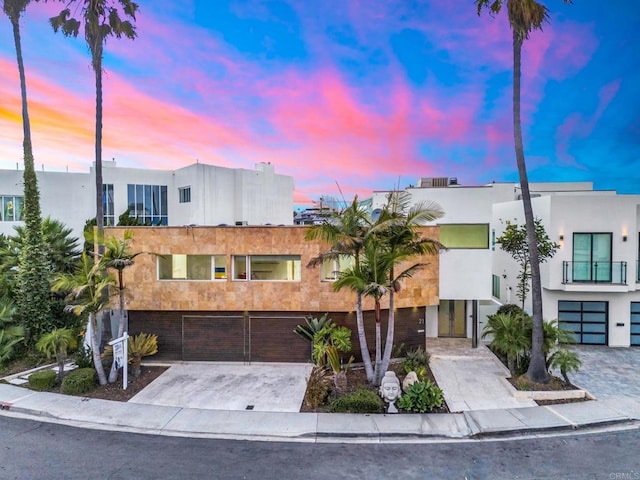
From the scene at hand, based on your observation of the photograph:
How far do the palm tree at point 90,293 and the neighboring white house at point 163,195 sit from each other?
16952mm

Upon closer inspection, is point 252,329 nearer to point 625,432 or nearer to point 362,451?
point 362,451

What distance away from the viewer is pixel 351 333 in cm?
1305

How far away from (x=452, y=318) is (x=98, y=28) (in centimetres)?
1854

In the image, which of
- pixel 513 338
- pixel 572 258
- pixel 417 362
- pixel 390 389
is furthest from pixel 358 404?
pixel 572 258

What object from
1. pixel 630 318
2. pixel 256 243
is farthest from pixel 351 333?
pixel 630 318

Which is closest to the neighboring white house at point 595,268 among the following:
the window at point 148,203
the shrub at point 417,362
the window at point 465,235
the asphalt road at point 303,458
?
the window at point 465,235

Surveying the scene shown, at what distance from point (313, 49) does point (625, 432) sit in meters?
17.3

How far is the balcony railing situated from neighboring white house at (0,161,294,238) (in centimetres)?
2058

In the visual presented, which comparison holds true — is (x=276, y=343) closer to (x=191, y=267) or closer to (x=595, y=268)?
(x=191, y=267)

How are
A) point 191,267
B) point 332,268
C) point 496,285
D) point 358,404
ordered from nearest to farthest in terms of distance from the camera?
point 358,404, point 332,268, point 191,267, point 496,285

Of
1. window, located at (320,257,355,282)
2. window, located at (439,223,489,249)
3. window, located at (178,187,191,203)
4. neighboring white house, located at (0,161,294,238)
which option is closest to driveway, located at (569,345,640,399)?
window, located at (439,223,489,249)

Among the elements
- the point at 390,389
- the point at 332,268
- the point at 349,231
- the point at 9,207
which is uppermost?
the point at 9,207

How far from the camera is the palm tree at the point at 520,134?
10539 millimetres

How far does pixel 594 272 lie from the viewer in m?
15.5
